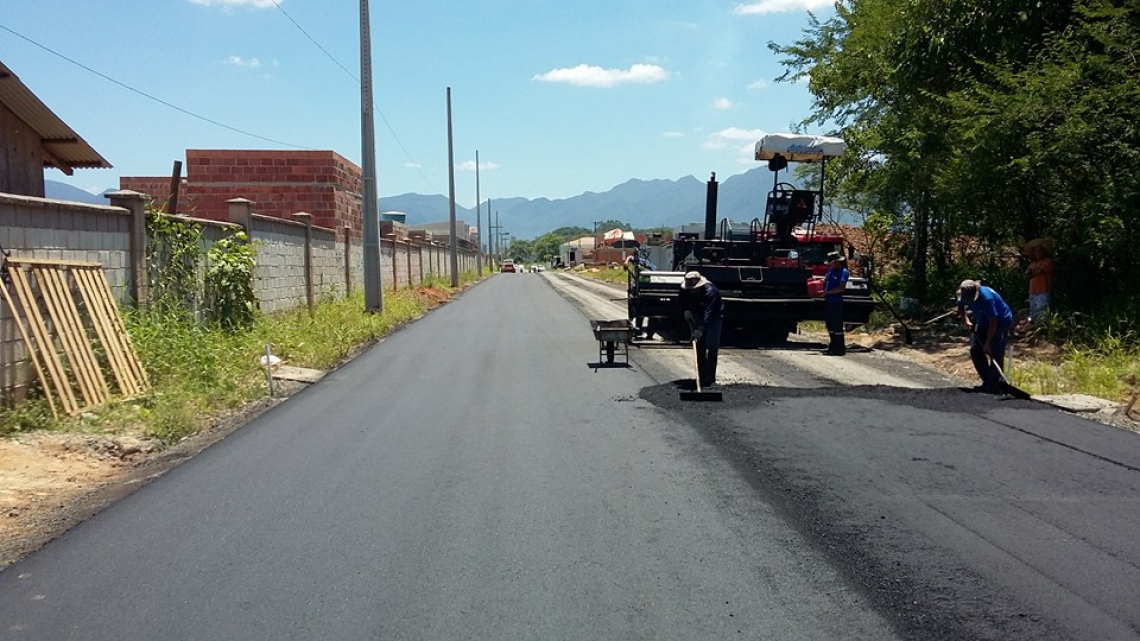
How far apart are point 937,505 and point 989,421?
3492mm

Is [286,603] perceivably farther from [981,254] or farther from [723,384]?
[981,254]

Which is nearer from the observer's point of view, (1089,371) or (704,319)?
(704,319)

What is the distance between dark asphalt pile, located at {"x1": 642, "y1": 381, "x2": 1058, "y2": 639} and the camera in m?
4.68

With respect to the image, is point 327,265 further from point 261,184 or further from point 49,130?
point 49,130

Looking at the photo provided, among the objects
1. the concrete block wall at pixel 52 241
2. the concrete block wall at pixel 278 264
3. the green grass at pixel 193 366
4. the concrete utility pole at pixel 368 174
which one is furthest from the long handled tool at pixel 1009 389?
the concrete utility pole at pixel 368 174

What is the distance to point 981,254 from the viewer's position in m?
20.6

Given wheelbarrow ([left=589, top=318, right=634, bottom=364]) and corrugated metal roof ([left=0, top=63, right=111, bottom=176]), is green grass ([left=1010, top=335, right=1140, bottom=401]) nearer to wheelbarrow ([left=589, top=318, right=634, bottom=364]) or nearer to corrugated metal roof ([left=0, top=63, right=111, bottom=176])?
wheelbarrow ([left=589, top=318, right=634, bottom=364])

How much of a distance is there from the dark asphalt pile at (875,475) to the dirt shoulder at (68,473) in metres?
2.23

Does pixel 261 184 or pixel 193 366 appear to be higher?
pixel 261 184

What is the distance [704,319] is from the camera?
11641mm

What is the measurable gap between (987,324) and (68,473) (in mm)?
9876

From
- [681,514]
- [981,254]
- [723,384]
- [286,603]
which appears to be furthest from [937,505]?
[981,254]

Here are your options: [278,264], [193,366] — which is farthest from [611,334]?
[278,264]

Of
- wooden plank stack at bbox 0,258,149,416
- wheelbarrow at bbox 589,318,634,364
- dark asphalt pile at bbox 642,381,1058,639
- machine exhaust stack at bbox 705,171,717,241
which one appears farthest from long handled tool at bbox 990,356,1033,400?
wooden plank stack at bbox 0,258,149,416
